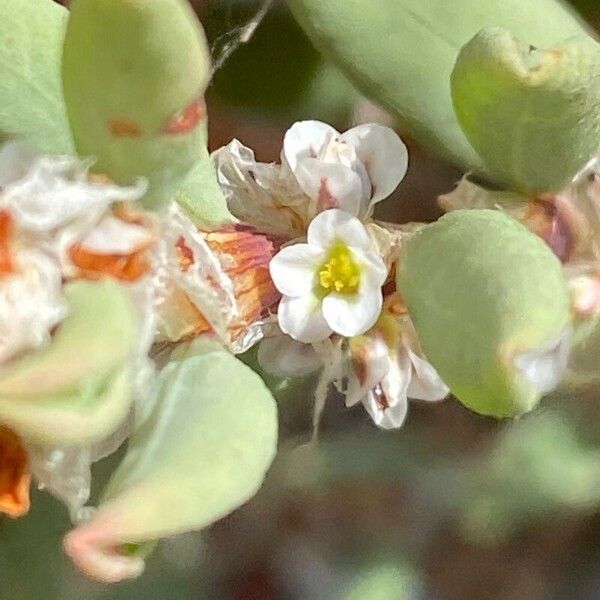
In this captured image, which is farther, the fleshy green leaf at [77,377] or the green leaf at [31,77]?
the green leaf at [31,77]

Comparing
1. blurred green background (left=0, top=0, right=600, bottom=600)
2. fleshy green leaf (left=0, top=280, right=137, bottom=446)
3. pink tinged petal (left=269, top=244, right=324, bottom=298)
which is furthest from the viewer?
blurred green background (left=0, top=0, right=600, bottom=600)

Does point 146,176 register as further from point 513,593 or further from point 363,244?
point 513,593

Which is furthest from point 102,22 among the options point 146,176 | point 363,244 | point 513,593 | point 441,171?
point 513,593

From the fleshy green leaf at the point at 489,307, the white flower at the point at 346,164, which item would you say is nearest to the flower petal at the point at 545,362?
the fleshy green leaf at the point at 489,307

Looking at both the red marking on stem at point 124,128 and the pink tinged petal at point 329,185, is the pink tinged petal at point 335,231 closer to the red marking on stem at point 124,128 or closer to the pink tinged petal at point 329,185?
the pink tinged petal at point 329,185

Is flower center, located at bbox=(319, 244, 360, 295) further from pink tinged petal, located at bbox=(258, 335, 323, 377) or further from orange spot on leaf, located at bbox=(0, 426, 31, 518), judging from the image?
orange spot on leaf, located at bbox=(0, 426, 31, 518)

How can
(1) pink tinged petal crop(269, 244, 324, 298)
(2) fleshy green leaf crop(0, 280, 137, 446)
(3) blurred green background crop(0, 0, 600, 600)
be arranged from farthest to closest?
1. (3) blurred green background crop(0, 0, 600, 600)
2. (1) pink tinged petal crop(269, 244, 324, 298)
3. (2) fleshy green leaf crop(0, 280, 137, 446)

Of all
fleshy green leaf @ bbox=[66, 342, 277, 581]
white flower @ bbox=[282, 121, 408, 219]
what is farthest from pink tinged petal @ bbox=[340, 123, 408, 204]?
fleshy green leaf @ bbox=[66, 342, 277, 581]
